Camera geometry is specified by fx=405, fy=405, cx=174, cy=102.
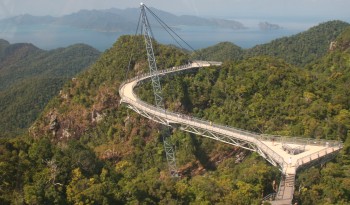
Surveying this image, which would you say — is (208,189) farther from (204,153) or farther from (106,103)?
(106,103)

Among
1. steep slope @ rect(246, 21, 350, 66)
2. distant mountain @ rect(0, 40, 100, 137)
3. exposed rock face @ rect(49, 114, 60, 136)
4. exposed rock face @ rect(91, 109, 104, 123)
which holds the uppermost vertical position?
steep slope @ rect(246, 21, 350, 66)

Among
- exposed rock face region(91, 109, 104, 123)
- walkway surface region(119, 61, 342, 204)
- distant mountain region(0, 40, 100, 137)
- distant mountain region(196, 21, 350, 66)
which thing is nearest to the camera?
walkway surface region(119, 61, 342, 204)

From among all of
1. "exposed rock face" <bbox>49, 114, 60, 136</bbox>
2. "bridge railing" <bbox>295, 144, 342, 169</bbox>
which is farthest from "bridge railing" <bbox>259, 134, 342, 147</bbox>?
"exposed rock face" <bbox>49, 114, 60, 136</bbox>

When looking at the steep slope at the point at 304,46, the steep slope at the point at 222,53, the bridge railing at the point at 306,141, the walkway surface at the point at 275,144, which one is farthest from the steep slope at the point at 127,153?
the steep slope at the point at 304,46

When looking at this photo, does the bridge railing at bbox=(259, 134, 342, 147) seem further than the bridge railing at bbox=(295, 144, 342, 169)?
Yes

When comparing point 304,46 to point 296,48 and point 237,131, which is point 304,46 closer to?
point 296,48

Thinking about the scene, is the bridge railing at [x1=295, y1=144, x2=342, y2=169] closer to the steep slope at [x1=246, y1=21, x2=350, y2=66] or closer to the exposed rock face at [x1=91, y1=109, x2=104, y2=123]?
the exposed rock face at [x1=91, y1=109, x2=104, y2=123]

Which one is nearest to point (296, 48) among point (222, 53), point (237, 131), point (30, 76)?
Answer: point (222, 53)
